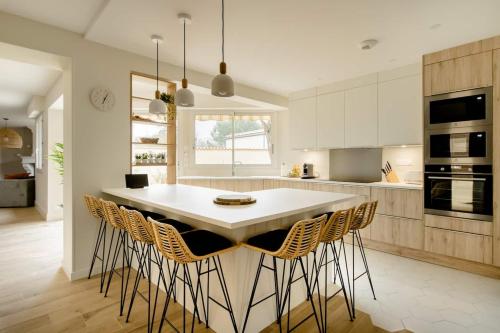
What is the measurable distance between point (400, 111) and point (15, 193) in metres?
8.87

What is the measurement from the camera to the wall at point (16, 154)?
942cm

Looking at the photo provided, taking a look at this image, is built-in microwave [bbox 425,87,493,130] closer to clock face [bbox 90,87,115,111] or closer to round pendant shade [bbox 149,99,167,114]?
round pendant shade [bbox 149,99,167,114]

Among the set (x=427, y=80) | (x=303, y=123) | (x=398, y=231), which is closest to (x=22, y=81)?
(x=303, y=123)

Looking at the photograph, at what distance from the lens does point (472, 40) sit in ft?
9.46

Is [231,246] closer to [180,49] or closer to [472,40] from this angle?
[180,49]

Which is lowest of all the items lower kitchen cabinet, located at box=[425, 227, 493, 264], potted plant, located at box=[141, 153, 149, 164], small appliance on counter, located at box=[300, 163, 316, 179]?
lower kitchen cabinet, located at box=[425, 227, 493, 264]

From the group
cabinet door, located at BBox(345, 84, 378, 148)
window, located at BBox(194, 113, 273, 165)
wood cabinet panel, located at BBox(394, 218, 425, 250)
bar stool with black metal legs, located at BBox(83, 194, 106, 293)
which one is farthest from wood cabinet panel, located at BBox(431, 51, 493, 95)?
bar stool with black metal legs, located at BBox(83, 194, 106, 293)

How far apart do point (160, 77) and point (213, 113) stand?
204 cm

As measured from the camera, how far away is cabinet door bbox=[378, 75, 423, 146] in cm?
355

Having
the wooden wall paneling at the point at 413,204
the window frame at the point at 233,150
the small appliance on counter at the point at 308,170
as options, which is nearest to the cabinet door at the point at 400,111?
the wooden wall paneling at the point at 413,204

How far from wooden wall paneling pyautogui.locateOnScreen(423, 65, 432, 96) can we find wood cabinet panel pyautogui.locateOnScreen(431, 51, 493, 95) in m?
0.02

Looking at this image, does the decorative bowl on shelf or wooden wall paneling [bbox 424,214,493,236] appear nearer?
wooden wall paneling [bbox 424,214,493,236]

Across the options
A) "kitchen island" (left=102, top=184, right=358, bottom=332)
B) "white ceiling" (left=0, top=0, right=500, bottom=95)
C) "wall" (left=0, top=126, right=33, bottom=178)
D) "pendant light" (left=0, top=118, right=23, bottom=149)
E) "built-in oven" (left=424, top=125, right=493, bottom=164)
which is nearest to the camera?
"kitchen island" (left=102, top=184, right=358, bottom=332)

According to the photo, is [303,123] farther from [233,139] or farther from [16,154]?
[16,154]
